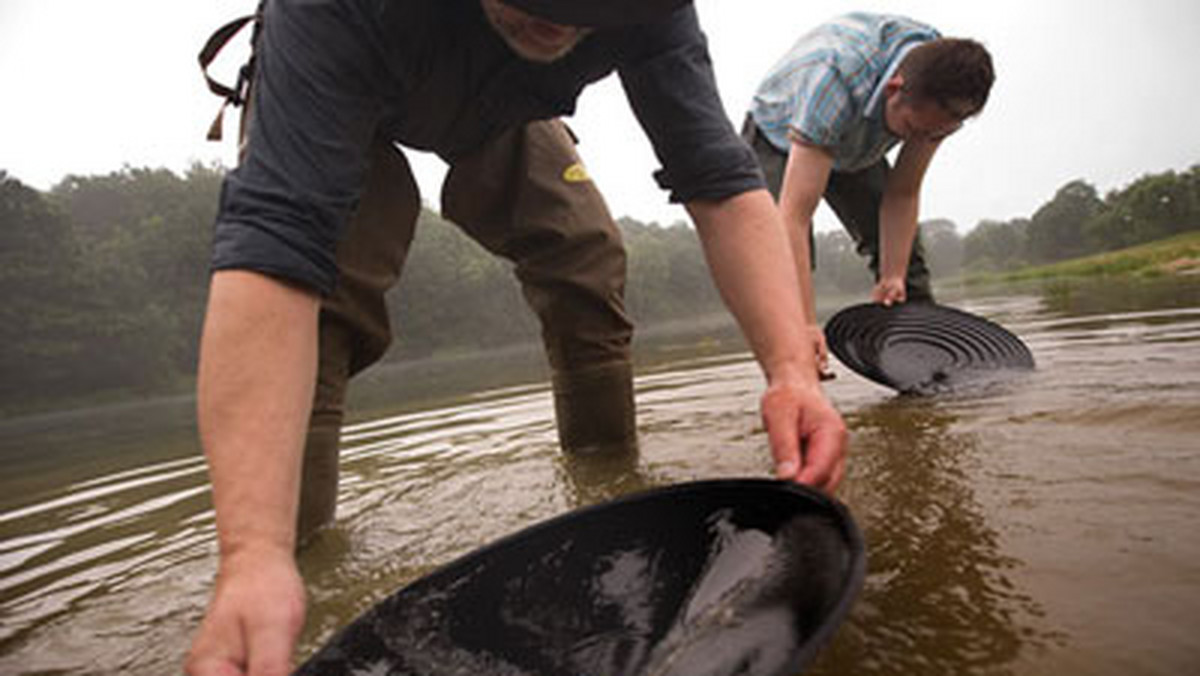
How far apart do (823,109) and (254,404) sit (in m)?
2.42

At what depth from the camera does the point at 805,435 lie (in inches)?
45.7

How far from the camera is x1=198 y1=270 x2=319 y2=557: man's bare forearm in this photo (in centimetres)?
83

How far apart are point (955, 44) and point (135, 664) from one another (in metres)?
3.13

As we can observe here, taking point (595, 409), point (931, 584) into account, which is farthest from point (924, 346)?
point (931, 584)

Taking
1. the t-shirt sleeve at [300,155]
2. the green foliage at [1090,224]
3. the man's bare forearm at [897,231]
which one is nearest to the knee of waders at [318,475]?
the t-shirt sleeve at [300,155]

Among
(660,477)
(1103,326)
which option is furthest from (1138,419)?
(1103,326)

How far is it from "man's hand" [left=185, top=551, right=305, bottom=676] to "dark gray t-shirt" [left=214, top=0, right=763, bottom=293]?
1.38ft

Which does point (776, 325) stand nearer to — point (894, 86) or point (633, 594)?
point (633, 594)

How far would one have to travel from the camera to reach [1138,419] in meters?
1.71

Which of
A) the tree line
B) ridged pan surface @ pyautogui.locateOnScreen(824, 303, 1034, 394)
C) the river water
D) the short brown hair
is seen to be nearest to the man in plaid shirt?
the short brown hair

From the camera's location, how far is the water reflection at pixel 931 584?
2.68 ft

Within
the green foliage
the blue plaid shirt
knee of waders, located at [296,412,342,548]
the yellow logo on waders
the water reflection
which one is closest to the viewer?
the water reflection

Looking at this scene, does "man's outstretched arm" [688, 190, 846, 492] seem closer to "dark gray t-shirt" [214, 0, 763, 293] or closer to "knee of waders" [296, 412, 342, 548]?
"dark gray t-shirt" [214, 0, 763, 293]

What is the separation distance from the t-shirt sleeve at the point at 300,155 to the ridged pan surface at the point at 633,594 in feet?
1.75
